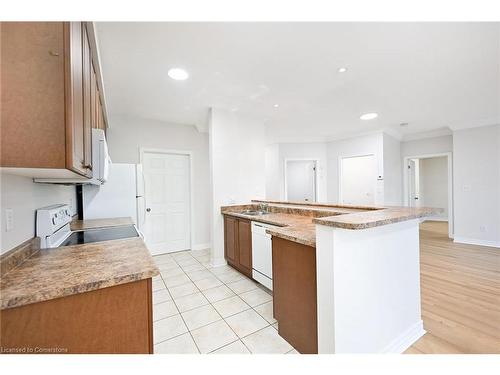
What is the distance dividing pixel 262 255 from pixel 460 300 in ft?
7.09

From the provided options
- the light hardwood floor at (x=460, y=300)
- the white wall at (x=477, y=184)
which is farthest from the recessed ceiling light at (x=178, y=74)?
the white wall at (x=477, y=184)

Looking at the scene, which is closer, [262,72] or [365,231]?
[365,231]

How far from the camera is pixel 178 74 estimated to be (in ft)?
7.64

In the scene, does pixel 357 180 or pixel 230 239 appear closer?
pixel 230 239

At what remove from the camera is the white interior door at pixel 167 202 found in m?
3.98

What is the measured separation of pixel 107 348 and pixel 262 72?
98.8 inches

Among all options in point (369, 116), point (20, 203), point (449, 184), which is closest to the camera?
point (20, 203)

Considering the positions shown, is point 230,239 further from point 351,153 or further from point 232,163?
point 351,153

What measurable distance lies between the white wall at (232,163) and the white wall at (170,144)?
504 mm

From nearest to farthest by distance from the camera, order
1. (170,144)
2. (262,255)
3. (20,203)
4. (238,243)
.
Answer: (20,203) → (262,255) → (238,243) → (170,144)

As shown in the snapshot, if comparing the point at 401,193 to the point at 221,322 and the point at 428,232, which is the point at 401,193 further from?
the point at 221,322

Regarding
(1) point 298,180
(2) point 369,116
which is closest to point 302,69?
(2) point 369,116

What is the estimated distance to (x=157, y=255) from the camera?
157 inches

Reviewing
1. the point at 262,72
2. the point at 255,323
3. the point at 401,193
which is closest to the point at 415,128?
the point at 401,193
